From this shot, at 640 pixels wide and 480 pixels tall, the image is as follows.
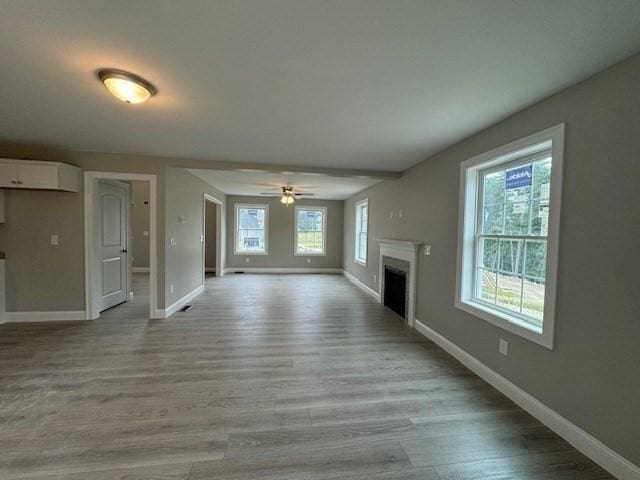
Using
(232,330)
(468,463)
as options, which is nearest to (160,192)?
(232,330)

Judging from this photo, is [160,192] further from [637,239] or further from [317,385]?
[637,239]

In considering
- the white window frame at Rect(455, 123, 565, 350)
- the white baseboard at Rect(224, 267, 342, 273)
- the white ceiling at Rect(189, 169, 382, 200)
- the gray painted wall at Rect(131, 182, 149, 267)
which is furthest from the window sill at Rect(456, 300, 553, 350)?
the gray painted wall at Rect(131, 182, 149, 267)

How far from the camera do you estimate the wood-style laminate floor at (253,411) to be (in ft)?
5.07

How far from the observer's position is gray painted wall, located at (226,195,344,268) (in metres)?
8.47

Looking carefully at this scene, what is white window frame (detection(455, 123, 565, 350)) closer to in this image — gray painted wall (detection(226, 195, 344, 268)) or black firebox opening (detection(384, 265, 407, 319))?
black firebox opening (detection(384, 265, 407, 319))

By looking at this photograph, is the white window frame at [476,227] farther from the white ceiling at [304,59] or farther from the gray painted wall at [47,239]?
the gray painted wall at [47,239]

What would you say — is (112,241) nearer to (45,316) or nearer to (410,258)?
(45,316)

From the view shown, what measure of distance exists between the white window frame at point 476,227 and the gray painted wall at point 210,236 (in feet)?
24.4

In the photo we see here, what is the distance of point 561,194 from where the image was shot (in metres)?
1.89

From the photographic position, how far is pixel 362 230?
6.89 metres

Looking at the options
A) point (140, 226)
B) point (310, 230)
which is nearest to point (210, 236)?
point (140, 226)

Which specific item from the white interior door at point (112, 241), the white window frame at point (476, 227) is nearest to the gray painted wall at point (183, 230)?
the white interior door at point (112, 241)

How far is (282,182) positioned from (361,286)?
3135 millimetres

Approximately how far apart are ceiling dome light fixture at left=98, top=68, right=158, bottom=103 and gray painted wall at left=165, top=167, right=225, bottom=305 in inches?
85.0
